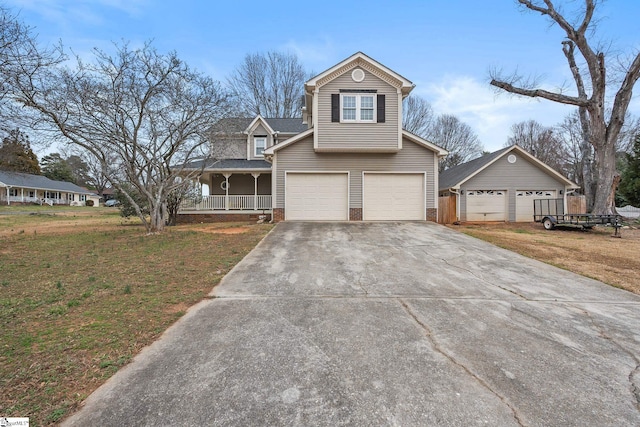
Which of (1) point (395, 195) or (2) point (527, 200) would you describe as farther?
(2) point (527, 200)

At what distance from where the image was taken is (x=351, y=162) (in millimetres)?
13492

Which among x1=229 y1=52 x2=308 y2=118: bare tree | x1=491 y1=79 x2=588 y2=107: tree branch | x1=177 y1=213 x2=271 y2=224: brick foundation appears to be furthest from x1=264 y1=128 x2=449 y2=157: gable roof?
x1=229 y1=52 x2=308 y2=118: bare tree

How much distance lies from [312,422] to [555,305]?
4.17m

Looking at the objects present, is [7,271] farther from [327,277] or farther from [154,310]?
[327,277]

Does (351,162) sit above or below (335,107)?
below

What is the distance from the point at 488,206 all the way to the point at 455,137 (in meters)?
17.5

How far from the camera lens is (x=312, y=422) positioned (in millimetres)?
1929

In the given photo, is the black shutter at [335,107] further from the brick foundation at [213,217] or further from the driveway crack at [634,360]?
the driveway crack at [634,360]

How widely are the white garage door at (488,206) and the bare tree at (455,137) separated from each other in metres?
15.3

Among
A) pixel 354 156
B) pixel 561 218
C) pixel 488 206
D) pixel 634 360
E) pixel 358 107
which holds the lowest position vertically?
pixel 634 360

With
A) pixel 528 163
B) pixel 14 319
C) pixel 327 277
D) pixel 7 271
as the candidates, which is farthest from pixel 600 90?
pixel 7 271

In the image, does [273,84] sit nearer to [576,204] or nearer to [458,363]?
[576,204]

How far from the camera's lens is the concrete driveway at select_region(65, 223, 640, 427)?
6.69 feet

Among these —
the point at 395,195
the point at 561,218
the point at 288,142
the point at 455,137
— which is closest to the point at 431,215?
the point at 395,195
